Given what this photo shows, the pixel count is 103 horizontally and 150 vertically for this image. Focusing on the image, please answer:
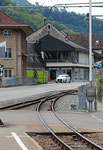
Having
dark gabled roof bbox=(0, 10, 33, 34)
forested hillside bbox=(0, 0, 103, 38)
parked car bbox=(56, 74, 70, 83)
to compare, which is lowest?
parked car bbox=(56, 74, 70, 83)

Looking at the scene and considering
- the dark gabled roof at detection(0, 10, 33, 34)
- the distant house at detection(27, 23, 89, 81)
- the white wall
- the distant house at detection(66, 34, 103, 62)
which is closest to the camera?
the dark gabled roof at detection(0, 10, 33, 34)

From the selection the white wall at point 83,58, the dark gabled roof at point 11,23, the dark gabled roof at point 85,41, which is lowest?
the white wall at point 83,58

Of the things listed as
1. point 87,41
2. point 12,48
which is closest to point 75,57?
point 87,41

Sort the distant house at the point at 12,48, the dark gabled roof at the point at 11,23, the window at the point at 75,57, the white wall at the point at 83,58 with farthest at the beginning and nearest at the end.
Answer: the white wall at the point at 83,58, the window at the point at 75,57, the distant house at the point at 12,48, the dark gabled roof at the point at 11,23

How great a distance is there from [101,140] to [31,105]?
1460cm

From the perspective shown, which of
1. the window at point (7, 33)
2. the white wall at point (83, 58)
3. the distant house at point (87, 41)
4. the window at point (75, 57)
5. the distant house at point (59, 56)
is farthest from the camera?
the distant house at point (87, 41)

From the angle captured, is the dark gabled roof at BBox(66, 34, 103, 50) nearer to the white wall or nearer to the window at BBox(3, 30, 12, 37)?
the white wall

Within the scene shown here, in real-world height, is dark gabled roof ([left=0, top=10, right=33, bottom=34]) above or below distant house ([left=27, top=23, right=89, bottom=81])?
above

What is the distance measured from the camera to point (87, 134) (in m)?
13.8

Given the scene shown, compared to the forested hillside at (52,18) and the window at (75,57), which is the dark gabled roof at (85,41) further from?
the window at (75,57)

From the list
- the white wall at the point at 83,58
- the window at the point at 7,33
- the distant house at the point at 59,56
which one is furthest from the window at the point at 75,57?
the window at the point at 7,33

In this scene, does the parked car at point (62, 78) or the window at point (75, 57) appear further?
the window at point (75, 57)

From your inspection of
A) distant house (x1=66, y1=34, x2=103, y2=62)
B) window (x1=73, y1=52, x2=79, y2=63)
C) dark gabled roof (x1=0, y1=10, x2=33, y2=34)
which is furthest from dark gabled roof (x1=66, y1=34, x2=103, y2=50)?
dark gabled roof (x1=0, y1=10, x2=33, y2=34)

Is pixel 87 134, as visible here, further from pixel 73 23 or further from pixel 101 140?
pixel 73 23
